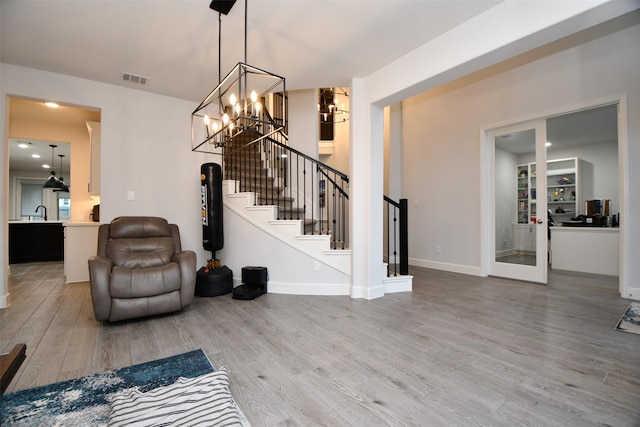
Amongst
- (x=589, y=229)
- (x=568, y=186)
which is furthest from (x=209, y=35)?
(x=568, y=186)

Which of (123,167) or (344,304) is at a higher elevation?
(123,167)

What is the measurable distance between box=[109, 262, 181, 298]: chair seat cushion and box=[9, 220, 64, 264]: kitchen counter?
18.5 ft

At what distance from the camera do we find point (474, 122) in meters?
5.00

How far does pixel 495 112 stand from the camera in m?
4.75

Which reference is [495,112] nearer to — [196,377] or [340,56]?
[340,56]

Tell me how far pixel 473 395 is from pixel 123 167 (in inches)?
182

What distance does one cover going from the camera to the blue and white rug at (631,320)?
2.58 meters

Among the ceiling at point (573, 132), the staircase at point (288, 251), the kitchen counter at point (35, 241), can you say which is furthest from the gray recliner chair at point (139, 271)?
the ceiling at point (573, 132)

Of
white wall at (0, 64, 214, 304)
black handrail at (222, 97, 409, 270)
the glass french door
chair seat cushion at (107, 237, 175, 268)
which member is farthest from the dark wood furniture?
the glass french door

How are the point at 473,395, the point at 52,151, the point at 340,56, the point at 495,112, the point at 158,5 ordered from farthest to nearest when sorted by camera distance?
the point at 52,151 < the point at 495,112 < the point at 340,56 < the point at 158,5 < the point at 473,395

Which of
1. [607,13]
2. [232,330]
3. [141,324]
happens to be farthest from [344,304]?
[607,13]

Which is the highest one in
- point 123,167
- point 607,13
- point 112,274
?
point 607,13

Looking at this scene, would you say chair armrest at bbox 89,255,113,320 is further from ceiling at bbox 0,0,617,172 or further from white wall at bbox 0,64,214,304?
ceiling at bbox 0,0,617,172

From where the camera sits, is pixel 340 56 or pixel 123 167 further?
pixel 123 167
